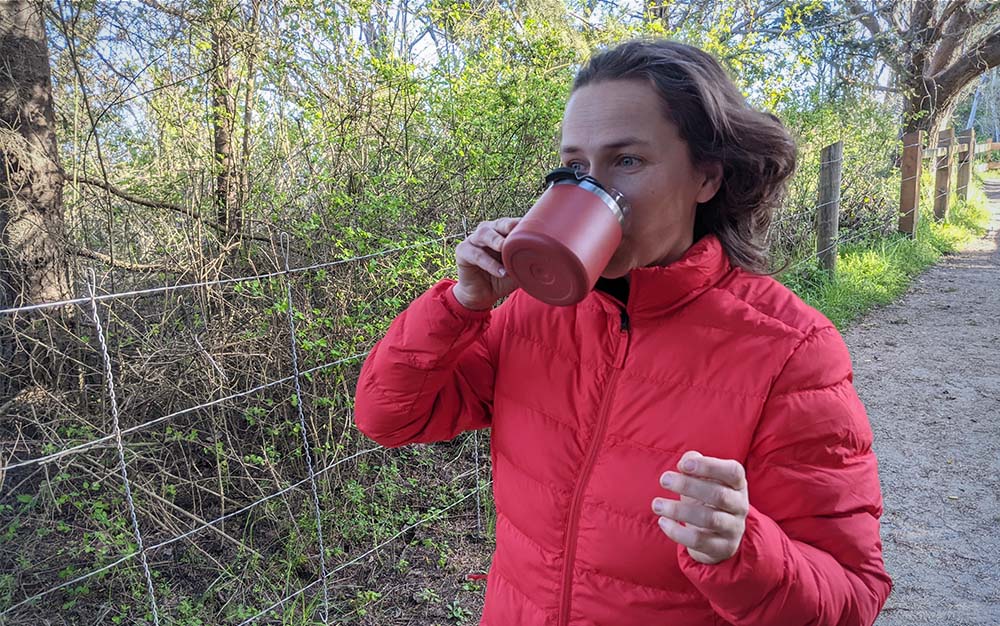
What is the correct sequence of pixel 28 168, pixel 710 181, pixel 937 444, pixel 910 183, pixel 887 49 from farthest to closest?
pixel 887 49, pixel 910 183, pixel 937 444, pixel 28 168, pixel 710 181

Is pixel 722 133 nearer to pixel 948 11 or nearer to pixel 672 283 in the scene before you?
pixel 672 283

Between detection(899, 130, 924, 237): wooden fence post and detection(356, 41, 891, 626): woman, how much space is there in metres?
8.94

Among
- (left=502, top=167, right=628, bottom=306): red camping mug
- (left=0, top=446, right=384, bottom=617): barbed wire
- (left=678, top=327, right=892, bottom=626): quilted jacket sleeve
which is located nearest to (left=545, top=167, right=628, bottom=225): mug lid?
(left=502, top=167, right=628, bottom=306): red camping mug

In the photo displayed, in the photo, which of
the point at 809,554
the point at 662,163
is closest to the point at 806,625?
the point at 809,554

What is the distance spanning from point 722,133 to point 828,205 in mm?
6227

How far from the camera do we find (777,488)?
3.68 feet

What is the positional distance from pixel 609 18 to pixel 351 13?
2895mm

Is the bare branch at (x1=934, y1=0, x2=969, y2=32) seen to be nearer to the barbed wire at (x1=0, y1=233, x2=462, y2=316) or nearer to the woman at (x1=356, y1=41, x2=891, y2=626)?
the barbed wire at (x1=0, y1=233, x2=462, y2=316)

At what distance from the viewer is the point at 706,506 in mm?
917

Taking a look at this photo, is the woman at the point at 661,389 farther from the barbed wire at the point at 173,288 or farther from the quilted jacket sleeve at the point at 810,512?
the barbed wire at the point at 173,288

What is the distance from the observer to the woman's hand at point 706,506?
899mm

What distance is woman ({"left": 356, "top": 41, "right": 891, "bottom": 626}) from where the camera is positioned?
1.10 metres

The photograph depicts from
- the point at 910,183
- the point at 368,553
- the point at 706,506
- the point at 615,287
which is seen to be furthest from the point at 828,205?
the point at 706,506

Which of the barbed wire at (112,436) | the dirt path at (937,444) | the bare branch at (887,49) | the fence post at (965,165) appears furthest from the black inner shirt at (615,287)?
the fence post at (965,165)
